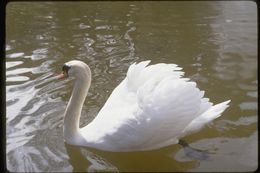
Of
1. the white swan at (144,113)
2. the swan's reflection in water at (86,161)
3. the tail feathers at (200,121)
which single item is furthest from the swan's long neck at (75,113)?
the tail feathers at (200,121)

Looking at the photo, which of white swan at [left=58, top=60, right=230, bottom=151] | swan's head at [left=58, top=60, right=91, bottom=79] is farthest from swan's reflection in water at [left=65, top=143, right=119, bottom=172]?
swan's head at [left=58, top=60, right=91, bottom=79]

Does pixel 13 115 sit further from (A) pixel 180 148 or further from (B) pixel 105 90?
(A) pixel 180 148

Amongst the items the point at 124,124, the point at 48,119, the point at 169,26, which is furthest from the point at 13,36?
the point at 124,124

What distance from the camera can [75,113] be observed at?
5223mm

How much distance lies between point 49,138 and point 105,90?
1382mm

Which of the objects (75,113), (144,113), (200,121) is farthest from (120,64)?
(144,113)

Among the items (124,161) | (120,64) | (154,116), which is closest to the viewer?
(154,116)

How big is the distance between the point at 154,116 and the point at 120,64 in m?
2.79

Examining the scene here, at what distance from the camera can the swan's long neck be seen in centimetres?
517

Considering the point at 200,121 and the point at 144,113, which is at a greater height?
the point at 144,113

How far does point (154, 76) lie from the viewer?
5035 millimetres

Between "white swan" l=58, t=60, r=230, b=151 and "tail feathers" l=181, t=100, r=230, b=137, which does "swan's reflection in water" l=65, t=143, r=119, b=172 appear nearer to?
"white swan" l=58, t=60, r=230, b=151

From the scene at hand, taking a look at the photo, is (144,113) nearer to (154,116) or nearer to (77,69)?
(154,116)

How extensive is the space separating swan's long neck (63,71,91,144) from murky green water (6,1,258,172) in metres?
0.14
